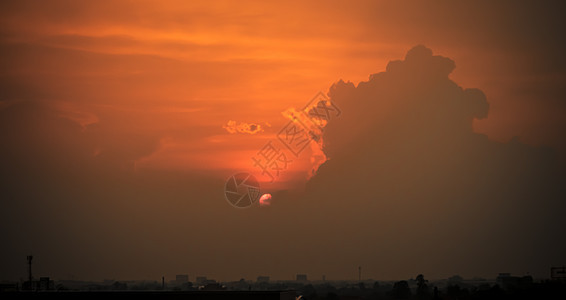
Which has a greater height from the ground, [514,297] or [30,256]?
[30,256]

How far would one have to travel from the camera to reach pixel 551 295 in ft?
591

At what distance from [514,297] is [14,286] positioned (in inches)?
5176

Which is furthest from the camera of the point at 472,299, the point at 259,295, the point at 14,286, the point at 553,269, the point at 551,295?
the point at 472,299

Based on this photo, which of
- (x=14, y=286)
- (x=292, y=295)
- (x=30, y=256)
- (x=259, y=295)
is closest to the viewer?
(x=259, y=295)

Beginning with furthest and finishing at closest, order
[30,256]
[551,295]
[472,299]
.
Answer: [472,299]
[551,295]
[30,256]

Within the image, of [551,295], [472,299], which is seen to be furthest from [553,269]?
→ [472,299]

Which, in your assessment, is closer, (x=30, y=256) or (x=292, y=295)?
(x=292, y=295)

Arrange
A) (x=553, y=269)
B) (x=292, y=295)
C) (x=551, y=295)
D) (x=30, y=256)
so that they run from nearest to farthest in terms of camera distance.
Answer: (x=292, y=295) → (x=30, y=256) → (x=553, y=269) → (x=551, y=295)

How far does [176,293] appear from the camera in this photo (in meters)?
69.9

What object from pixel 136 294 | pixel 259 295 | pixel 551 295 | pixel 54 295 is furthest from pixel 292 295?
pixel 551 295

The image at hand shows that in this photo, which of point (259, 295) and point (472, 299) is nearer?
point (259, 295)

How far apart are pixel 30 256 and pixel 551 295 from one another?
4724 inches

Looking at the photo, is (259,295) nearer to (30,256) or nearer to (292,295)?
(292,295)

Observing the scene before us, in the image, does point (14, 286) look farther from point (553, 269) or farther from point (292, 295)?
point (553, 269)
